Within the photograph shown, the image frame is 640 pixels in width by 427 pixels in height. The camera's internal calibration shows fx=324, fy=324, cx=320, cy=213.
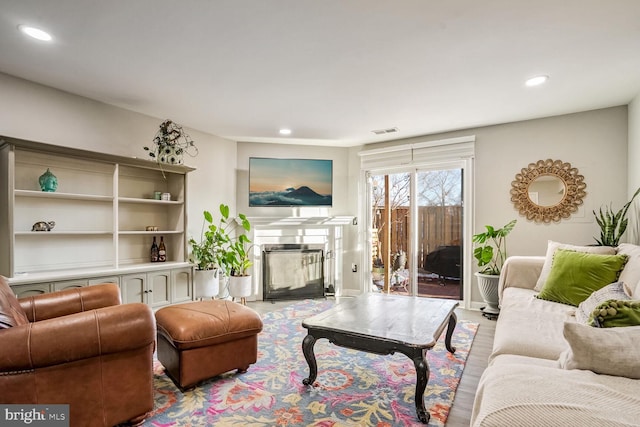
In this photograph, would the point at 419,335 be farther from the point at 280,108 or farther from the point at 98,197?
the point at 98,197

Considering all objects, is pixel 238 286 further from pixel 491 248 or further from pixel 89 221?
pixel 491 248

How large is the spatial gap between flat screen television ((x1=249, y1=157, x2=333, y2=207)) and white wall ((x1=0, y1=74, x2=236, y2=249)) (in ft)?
1.45

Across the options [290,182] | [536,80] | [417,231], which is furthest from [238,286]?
[536,80]

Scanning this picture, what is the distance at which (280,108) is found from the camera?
345 centimetres

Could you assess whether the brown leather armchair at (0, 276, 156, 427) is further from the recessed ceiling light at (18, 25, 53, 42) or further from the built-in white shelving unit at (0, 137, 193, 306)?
the recessed ceiling light at (18, 25, 53, 42)

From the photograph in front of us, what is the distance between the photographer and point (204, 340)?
7.06ft

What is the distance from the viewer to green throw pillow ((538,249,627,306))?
241 cm

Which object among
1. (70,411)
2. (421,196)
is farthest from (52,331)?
(421,196)

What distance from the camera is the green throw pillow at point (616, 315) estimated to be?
4.59 feet

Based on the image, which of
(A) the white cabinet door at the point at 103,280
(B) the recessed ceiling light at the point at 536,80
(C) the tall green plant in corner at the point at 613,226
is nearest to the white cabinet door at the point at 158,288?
(A) the white cabinet door at the point at 103,280

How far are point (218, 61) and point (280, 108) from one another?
1.06 m

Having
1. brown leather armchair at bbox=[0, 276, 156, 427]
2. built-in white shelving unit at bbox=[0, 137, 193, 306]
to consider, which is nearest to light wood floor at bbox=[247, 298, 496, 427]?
built-in white shelving unit at bbox=[0, 137, 193, 306]

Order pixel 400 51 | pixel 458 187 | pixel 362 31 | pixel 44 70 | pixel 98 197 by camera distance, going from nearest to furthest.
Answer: pixel 362 31
pixel 400 51
pixel 44 70
pixel 98 197
pixel 458 187

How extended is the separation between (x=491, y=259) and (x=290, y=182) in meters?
2.89
